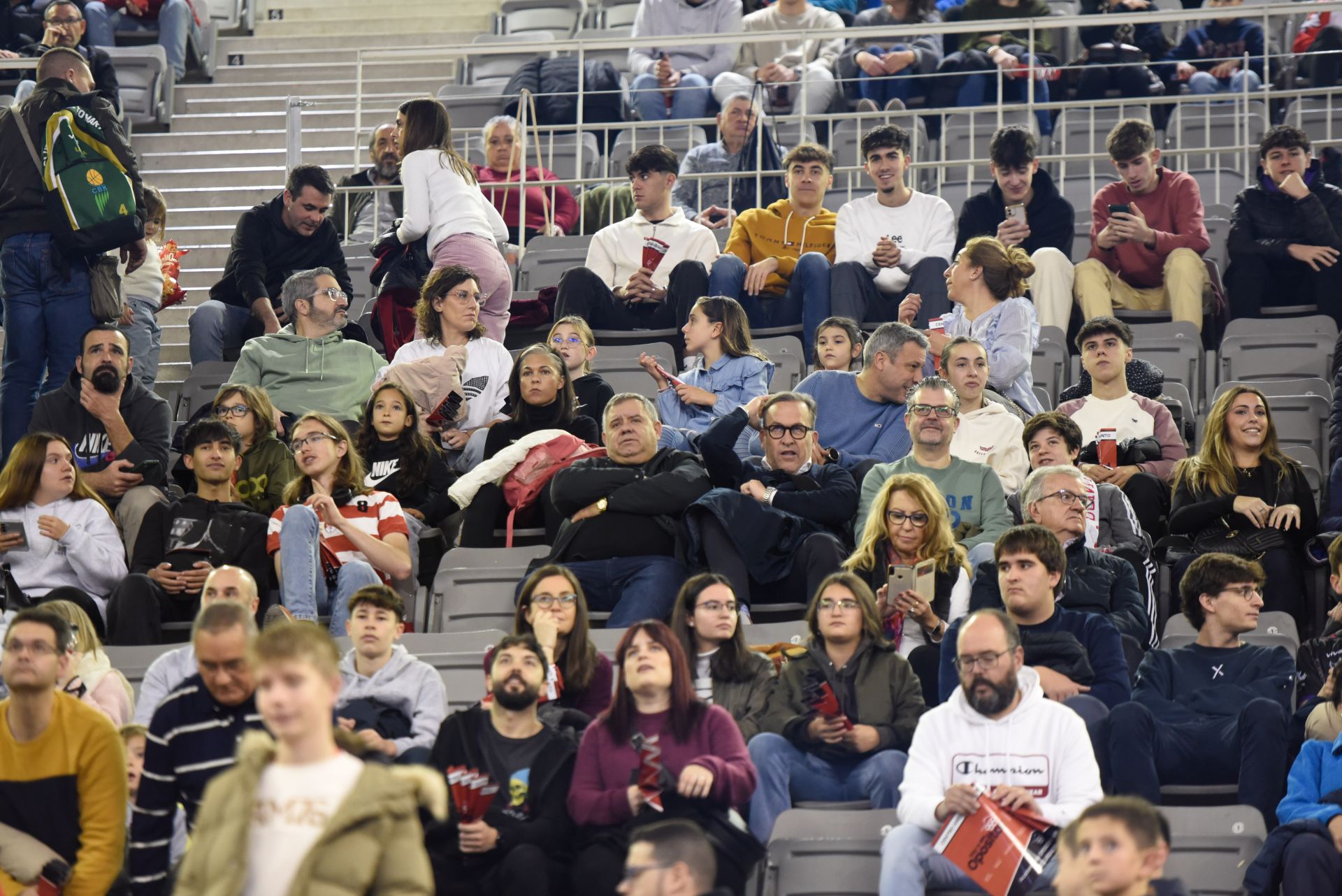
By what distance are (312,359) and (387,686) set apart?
2550mm

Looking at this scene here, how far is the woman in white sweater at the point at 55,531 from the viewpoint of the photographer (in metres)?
6.82

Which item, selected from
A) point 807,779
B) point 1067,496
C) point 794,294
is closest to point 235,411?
point 794,294

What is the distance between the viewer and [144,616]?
6.67 metres

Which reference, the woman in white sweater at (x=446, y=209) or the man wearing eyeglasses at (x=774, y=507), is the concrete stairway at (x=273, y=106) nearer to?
the woman in white sweater at (x=446, y=209)

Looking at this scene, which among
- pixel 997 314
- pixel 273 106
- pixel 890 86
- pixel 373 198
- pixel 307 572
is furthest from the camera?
pixel 273 106

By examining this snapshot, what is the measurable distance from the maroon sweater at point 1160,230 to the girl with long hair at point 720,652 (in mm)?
3403

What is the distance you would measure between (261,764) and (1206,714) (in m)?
2.86

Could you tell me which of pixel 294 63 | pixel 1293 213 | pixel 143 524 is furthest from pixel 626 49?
pixel 143 524

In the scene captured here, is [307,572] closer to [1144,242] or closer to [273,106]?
[1144,242]

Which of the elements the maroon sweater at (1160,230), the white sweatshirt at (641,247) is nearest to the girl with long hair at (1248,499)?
the maroon sweater at (1160,230)

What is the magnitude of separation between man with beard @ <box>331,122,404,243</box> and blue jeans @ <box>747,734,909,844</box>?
16.6ft

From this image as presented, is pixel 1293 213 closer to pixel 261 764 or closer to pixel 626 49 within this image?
pixel 626 49

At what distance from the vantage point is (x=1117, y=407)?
7.48 meters

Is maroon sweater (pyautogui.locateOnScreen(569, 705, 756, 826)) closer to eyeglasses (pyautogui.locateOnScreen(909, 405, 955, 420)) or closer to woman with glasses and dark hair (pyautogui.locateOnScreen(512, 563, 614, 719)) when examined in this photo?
woman with glasses and dark hair (pyautogui.locateOnScreen(512, 563, 614, 719))
